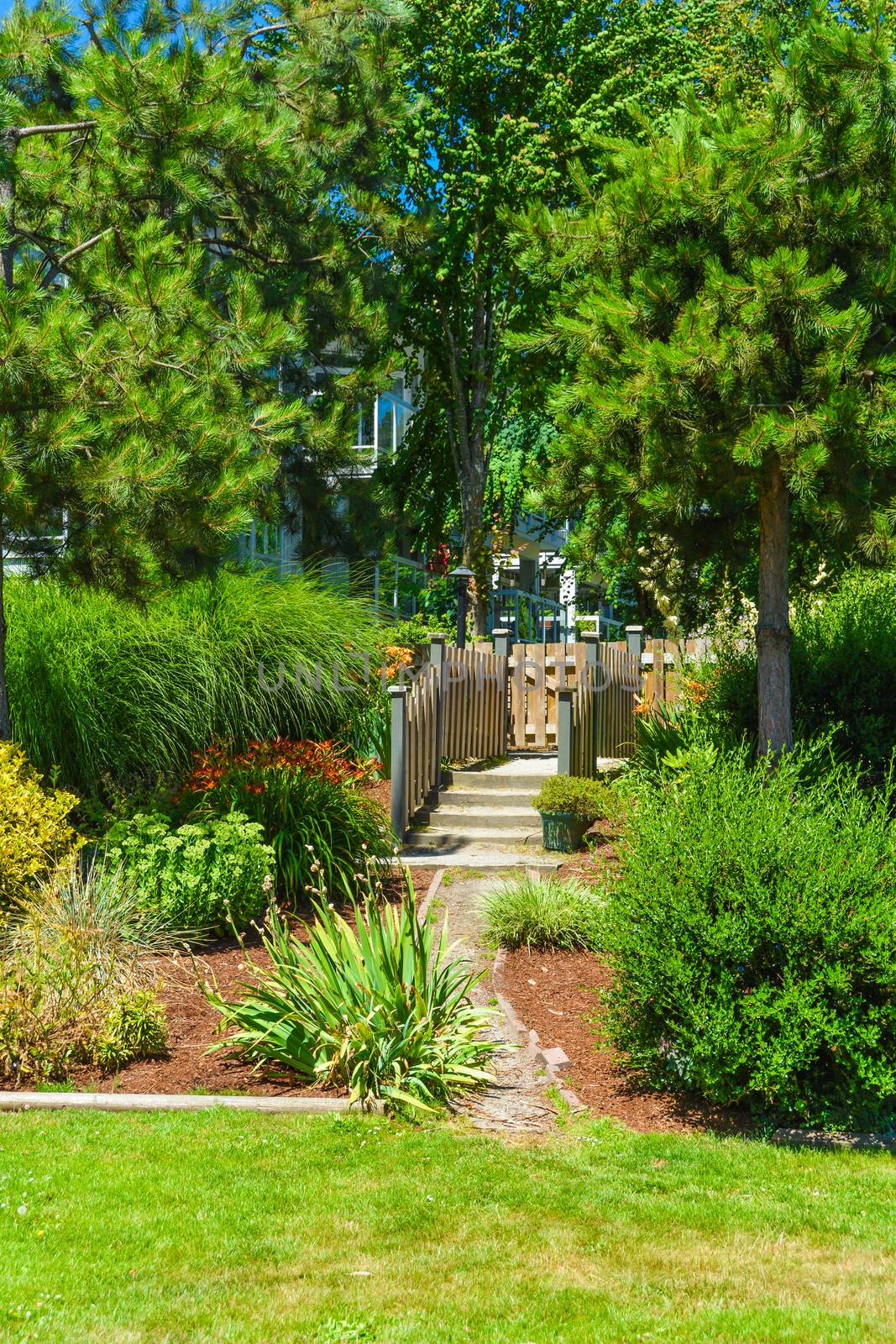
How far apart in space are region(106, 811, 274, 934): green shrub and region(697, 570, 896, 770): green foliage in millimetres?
4101

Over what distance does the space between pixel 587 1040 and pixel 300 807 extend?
3.26 meters

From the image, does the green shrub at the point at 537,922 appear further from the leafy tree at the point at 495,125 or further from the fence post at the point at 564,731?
A: the leafy tree at the point at 495,125

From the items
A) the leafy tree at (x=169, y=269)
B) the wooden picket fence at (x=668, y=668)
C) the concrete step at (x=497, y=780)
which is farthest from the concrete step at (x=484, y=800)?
the leafy tree at (x=169, y=269)

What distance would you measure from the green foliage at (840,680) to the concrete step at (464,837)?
6.31 feet

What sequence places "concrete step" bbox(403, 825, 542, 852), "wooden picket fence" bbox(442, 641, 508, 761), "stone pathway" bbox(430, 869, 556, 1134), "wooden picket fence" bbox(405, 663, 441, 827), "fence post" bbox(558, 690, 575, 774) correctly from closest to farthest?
1. "stone pathway" bbox(430, 869, 556, 1134)
2. "concrete step" bbox(403, 825, 542, 852)
3. "wooden picket fence" bbox(405, 663, 441, 827)
4. "fence post" bbox(558, 690, 575, 774)
5. "wooden picket fence" bbox(442, 641, 508, 761)

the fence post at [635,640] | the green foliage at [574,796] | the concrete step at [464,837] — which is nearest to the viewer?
the green foliage at [574,796]

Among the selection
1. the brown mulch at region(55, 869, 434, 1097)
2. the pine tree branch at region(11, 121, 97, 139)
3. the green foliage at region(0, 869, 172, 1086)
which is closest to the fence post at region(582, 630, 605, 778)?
the brown mulch at region(55, 869, 434, 1097)

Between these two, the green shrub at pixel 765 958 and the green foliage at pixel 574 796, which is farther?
the green foliage at pixel 574 796

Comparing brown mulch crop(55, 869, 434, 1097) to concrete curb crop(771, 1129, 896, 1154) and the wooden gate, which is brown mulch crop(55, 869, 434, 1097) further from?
the wooden gate

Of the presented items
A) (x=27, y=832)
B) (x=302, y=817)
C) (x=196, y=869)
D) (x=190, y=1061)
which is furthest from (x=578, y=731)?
(x=190, y=1061)

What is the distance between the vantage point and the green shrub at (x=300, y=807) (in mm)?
8773

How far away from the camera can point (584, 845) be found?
1087 centimetres

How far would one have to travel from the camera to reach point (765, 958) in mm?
5379

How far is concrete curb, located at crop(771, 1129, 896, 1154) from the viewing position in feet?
16.9
